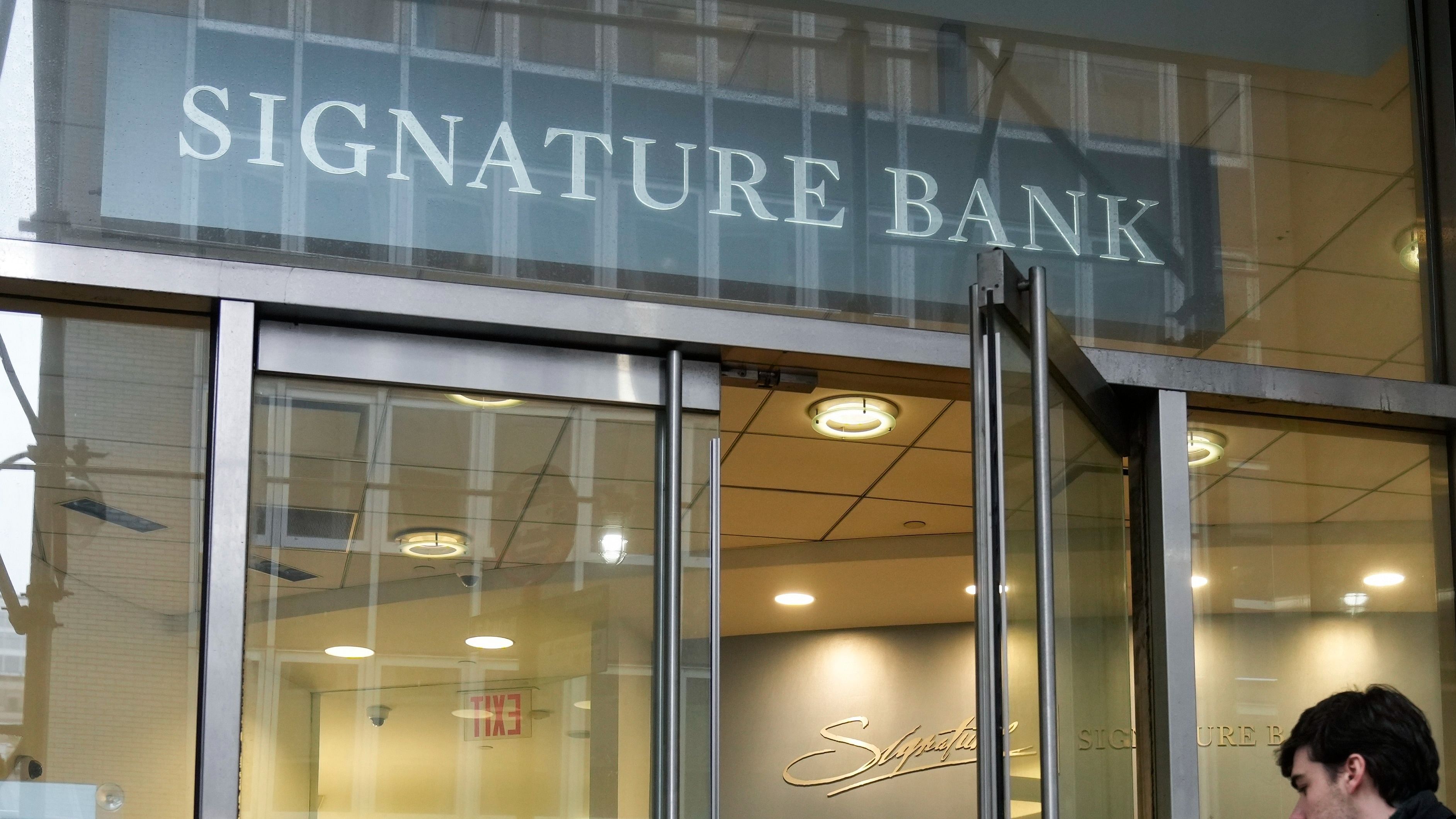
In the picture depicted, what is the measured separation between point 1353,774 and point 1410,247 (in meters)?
1.85

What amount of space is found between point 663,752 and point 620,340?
0.84m

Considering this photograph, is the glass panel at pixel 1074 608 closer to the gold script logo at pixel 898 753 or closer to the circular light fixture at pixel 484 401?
the circular light fixture at pixel 484 401

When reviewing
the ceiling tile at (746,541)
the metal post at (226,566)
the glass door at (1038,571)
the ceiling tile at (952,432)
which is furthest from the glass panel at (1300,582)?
the ceiling tile at (746,541)

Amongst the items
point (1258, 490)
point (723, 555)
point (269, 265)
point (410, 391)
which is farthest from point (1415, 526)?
point (723, 555)

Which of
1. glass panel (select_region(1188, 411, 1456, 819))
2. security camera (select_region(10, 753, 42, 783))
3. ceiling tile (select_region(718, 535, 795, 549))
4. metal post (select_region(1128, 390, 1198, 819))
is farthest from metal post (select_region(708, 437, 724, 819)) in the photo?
ceiling tile (select_region(718, 535, 795, 549))

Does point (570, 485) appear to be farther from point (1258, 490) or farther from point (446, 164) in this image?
point (1258, 490)

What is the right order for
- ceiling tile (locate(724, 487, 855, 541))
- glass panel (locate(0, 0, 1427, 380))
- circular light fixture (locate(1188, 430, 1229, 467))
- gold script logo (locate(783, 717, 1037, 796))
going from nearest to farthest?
glass panel (locate(0, 0, 1427, 380)) → circular light fixture (locate(1188, 430, 1229, 467)) → ceiling tile (locate(724, 487, 855, 541)) → gold script logo (locate(783, 717, 1037, 796))

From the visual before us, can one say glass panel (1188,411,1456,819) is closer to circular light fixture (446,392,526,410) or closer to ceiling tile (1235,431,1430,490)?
ceiling tile (1235,431,1430,490)

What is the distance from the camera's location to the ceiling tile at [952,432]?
15.3 ft

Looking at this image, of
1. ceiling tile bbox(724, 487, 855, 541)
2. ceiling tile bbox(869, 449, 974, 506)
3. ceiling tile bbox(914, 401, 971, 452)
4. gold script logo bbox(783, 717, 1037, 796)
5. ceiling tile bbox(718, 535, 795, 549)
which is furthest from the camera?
gold script logo bbox(783, 717, 1037, 796)

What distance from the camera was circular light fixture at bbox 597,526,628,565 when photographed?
343cm

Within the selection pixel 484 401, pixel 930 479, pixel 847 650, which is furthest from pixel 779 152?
pixel 847 650

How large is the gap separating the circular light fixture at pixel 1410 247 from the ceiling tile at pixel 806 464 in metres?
1.62

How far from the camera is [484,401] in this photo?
344 centimetres
